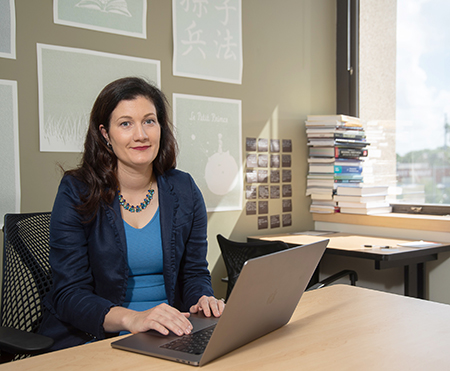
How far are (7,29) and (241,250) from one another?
1504mm

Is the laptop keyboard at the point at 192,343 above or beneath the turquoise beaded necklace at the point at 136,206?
beneath

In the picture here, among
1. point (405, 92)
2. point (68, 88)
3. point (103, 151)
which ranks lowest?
point (103, 151)

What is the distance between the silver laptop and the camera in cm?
86

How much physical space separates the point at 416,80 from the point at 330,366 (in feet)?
9.28

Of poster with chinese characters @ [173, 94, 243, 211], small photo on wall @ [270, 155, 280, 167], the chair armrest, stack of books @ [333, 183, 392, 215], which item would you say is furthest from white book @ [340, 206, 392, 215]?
the chair armrest

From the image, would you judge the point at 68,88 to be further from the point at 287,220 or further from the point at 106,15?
the point at 287,220

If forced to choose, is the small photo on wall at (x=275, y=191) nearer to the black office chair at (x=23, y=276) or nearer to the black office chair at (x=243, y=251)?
the black office chair at (x=243, y=251)

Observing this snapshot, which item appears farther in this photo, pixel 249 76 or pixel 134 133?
pixel 249 76

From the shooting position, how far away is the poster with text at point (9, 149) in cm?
207

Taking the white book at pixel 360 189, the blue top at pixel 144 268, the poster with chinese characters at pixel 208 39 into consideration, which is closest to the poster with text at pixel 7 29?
the poster with chinese characters at pixel 208 39

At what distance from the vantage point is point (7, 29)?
81.5 inches

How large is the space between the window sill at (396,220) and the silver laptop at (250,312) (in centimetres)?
196

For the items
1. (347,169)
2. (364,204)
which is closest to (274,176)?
(347,169)

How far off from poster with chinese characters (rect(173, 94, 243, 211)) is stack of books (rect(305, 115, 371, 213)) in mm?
653
